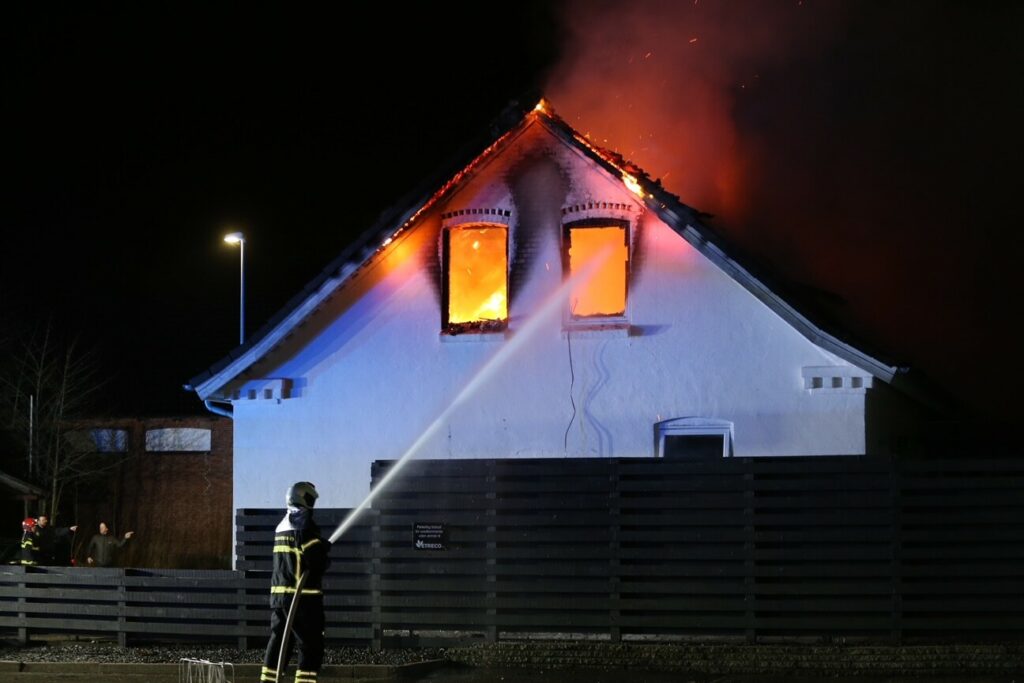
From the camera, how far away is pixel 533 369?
56.5ft

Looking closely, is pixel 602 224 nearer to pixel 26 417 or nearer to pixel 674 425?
pixel 674 425

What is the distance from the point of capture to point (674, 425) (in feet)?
54.6

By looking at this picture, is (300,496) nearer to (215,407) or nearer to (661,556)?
(661,556)

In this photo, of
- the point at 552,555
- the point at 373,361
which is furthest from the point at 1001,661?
the point at 373,361

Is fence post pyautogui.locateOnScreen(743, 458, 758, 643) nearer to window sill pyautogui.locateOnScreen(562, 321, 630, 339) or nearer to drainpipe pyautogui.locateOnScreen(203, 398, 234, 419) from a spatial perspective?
window sill pyautogui.locateOnScreen(562, 321, 630, 339)

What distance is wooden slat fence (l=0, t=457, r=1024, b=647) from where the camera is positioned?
41.3 feet

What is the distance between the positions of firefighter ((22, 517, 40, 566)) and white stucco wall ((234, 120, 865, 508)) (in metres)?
2.84

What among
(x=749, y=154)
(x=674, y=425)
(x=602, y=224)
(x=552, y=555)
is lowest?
(x=552, y=555)

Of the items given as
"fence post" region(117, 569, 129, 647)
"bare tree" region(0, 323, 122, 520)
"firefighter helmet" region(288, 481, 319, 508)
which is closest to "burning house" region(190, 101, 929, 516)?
"fence post" region(117, 569, 129, 647)

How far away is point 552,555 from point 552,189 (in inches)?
224

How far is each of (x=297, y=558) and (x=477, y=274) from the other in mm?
7384

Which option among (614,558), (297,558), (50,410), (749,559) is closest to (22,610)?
(297,558)

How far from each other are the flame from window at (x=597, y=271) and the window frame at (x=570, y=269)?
0.20 feet

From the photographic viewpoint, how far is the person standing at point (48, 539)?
19500 mm
